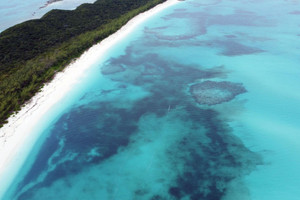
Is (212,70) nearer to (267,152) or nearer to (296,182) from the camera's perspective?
(267,152)

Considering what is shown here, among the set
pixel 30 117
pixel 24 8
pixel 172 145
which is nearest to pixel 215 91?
pixel 172 145

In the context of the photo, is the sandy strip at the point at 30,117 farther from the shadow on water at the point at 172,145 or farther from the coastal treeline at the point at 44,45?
the shadow on water at the point at 172,145

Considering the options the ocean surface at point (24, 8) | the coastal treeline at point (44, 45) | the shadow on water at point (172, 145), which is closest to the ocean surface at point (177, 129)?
the shadow on water at point (172, 145)

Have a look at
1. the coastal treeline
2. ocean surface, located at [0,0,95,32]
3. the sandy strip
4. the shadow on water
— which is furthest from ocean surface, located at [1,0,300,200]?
ocean surface, located at [0,0,95,32]

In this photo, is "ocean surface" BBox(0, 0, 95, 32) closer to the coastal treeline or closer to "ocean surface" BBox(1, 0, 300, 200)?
the coastal treeline

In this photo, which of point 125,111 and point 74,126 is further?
point 125,111

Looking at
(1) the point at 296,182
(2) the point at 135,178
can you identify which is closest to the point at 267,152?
(1) the point at 296,182
